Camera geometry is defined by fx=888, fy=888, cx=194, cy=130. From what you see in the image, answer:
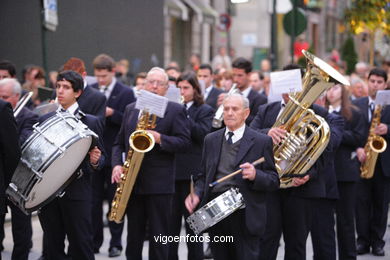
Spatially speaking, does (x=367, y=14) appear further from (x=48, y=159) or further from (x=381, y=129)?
(x=48, y=159)

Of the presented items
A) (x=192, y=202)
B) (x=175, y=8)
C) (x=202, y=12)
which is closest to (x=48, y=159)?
(x=192, y=202)

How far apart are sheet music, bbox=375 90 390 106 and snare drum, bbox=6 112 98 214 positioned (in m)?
4.09

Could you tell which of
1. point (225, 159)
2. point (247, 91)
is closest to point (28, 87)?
point (247, 91)

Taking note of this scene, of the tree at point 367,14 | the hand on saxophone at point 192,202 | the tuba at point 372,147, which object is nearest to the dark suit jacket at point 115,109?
the tuba at point 372,147

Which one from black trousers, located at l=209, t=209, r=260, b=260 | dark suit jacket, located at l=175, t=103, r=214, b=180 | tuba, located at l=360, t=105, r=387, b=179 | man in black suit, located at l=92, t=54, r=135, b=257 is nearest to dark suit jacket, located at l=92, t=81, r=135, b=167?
man in black suit, located at l=92, t=54, r=135, b=257

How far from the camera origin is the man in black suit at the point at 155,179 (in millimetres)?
8578

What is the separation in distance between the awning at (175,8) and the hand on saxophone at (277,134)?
17525mm

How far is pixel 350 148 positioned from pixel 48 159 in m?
4.04

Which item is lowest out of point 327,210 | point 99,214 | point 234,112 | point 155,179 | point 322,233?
point 99,214

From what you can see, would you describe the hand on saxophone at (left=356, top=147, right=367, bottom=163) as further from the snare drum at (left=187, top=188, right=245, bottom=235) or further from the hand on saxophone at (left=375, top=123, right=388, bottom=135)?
the snare drum at (left=187, top=188, right=245, bottom=235)

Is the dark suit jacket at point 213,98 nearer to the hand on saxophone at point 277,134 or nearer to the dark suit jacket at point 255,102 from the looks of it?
the dark suit jacket at point 255,102

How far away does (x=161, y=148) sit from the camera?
857cm

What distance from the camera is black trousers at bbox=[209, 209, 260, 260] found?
7371 mm

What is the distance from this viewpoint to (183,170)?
980 cm
